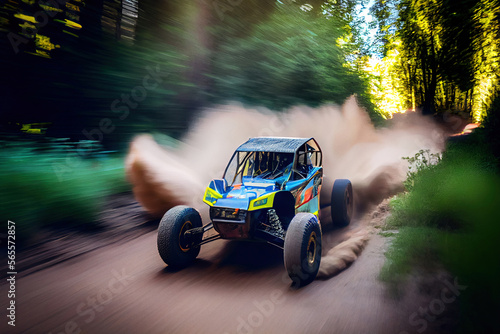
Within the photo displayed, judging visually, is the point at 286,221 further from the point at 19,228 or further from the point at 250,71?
the point at 250,71

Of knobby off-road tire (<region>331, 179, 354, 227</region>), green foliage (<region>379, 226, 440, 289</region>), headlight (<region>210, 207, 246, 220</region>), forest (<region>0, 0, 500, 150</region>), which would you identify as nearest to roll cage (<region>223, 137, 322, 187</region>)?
knobby off-road tire (<region>331, 179, 354, 227</region>)

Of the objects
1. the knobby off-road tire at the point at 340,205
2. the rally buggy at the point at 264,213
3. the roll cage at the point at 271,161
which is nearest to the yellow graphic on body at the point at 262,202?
the rally buggy at the point at 264,213

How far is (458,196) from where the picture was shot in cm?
772

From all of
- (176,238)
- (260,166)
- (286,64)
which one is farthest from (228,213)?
(286,64)

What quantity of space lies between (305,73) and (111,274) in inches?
457

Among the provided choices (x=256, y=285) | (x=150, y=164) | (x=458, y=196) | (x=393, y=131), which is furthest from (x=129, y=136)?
(x=393, y=131)

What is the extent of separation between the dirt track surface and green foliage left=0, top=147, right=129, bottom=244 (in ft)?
2.84

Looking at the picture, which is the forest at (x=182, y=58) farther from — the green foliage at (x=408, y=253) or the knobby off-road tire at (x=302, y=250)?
the green foliage at (x=408, y=253)

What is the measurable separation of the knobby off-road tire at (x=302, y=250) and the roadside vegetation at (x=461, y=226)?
1.07 metres

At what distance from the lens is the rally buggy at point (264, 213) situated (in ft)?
17.9

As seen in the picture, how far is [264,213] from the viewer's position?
6379mm

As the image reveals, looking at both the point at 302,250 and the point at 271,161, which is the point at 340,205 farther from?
the point at 302,250

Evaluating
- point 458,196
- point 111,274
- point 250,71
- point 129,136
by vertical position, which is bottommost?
point 111,274

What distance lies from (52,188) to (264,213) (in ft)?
12.5
